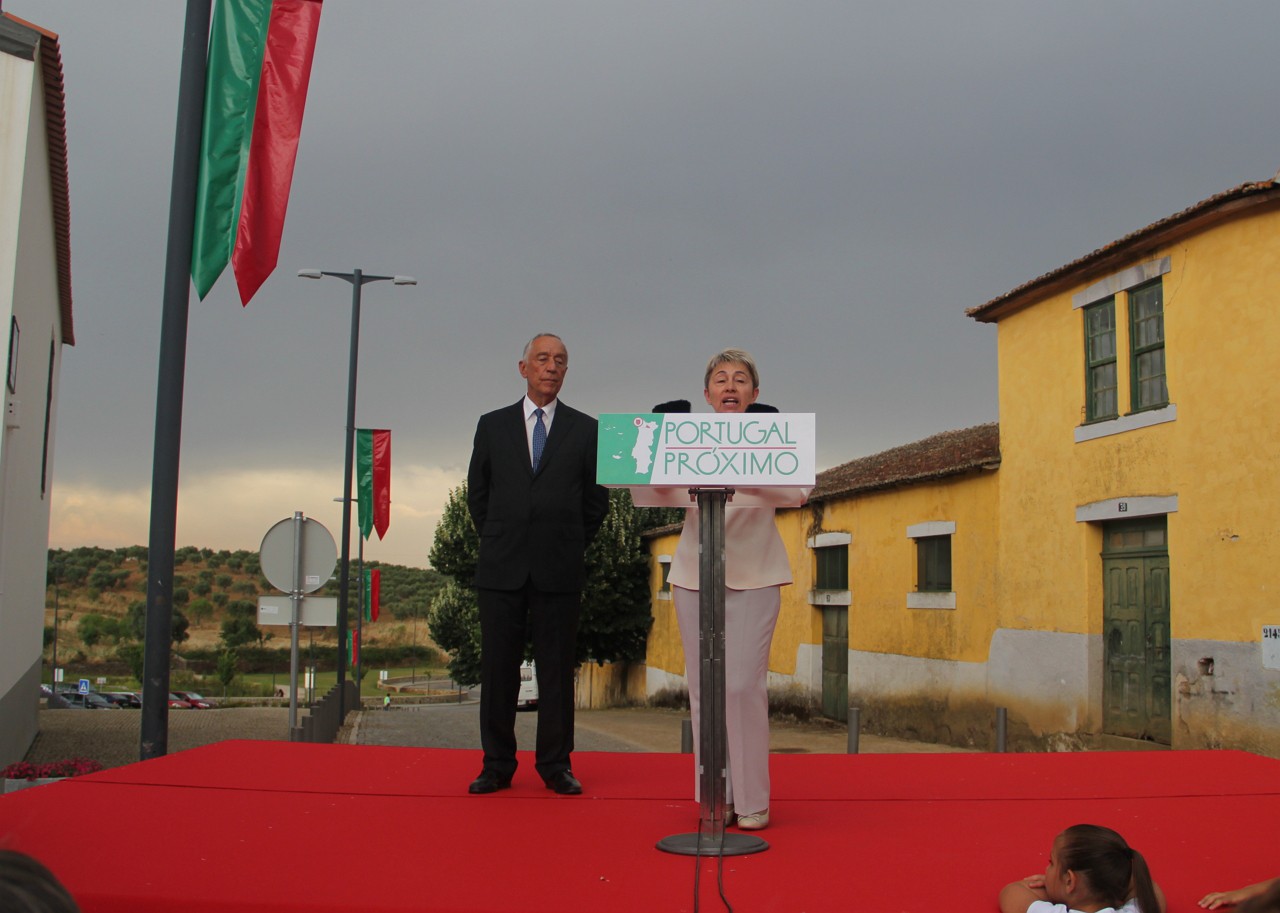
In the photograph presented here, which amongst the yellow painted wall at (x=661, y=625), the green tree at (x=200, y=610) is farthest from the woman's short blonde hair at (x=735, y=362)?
the green tree at (x=200, y=610)

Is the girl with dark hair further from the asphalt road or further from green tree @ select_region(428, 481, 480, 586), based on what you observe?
green tree @ select_region(428, 481, 480, 586)

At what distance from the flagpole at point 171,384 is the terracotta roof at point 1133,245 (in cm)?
1109

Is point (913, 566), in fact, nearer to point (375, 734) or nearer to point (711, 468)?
point (375, 734)

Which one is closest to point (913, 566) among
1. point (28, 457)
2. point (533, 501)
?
point (28, 457)

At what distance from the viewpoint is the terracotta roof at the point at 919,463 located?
1893 cm

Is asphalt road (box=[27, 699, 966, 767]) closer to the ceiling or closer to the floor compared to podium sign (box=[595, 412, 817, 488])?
closer to the floor

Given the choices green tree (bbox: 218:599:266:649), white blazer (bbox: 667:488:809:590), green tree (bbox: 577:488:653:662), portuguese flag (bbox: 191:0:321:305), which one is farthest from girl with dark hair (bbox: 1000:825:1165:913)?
green tree (bbox: 218:599:266:649)

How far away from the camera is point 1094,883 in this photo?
3568mm

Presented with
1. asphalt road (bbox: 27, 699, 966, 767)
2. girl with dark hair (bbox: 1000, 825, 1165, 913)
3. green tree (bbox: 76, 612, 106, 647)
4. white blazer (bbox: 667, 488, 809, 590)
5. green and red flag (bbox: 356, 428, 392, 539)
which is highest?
green and red flag (bbox: 356, 428, 392, 539)

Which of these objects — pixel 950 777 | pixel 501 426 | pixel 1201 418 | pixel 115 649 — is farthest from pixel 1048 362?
pixel 115 649

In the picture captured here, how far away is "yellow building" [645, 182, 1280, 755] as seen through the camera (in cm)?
1331

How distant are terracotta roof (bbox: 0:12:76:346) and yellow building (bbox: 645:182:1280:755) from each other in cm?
1195

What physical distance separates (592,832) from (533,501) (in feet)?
5.28

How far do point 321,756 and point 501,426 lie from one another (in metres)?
2.43
